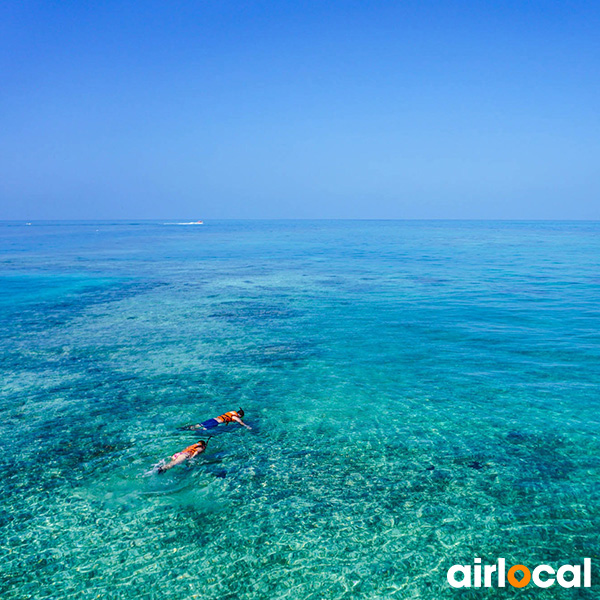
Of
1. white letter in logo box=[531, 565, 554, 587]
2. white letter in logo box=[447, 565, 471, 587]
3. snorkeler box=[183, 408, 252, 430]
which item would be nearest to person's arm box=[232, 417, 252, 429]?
snorkeler box=[183, 408, 252, 430]

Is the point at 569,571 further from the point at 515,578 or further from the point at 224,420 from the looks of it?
the point at 224,420

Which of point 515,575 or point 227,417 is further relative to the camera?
point 227,417

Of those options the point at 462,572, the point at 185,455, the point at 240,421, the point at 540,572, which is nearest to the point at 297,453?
the point at 240,421

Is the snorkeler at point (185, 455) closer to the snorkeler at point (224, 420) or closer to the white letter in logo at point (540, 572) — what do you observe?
the snorkeler at point (224, 420)

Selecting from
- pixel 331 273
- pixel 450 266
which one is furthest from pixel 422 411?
pixel 450 266

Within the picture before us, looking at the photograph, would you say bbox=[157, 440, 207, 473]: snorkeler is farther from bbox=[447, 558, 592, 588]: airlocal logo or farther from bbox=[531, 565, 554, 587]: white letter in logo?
bbox=[531, 565, 554, 587]: white letter in logo

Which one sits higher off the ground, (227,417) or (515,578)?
(227,417)

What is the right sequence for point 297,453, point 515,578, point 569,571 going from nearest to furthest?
point 515,578, point 569,571, point 297,453
